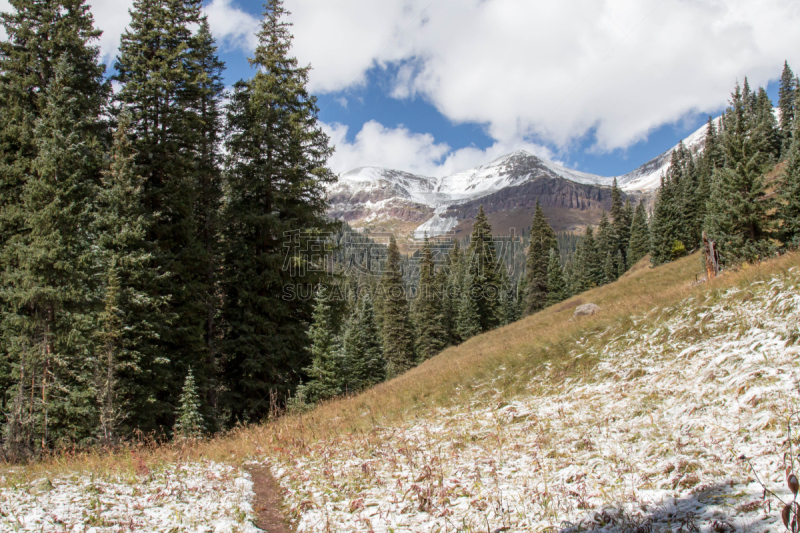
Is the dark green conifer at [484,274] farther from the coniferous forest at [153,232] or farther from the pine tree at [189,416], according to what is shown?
the pine tree at [189,416]

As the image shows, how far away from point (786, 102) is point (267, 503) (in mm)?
112985

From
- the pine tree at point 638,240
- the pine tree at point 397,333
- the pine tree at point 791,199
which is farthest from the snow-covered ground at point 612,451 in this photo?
the pine tree at point 638,240

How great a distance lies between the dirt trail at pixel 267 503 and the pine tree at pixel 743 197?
26.3m

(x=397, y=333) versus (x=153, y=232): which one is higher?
(x=153, y=232)

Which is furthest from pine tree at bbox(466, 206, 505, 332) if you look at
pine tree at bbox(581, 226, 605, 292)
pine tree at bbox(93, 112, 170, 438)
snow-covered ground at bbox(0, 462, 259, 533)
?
snow-covered ground at bbox(0, 462, 259, 533)

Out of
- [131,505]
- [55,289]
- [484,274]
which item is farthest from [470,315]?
[131,505]

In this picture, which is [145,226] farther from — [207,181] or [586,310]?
[586,310]

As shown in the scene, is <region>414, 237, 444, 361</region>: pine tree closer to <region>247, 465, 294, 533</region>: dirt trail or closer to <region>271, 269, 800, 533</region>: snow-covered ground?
<region>271, 269, 800, 533</region>: snow-covered ground

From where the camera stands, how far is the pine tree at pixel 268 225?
656 inches

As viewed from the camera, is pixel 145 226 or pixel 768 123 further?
pixel 768 123

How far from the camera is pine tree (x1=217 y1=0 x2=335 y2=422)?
54.7 ft

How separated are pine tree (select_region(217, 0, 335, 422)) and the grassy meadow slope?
5.14 meters

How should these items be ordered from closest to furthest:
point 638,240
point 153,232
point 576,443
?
point 576,443, point 153,232, point 638,240

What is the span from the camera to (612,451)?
18.2 feet
